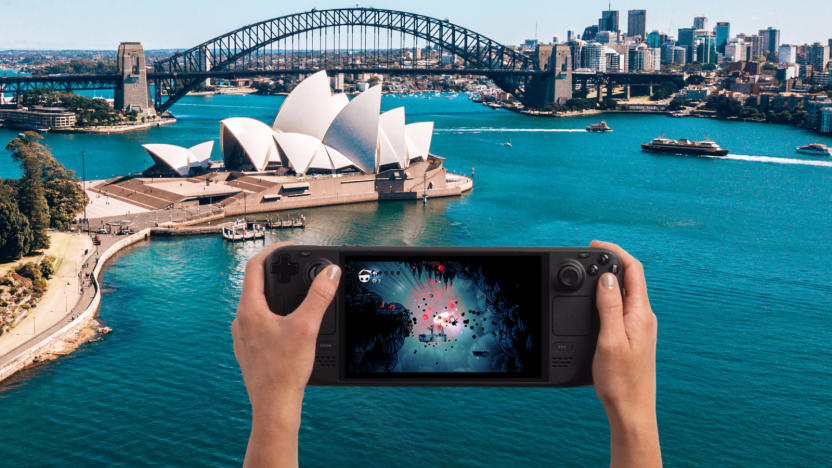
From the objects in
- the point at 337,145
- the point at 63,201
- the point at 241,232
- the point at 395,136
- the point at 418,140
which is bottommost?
the point at 241,232

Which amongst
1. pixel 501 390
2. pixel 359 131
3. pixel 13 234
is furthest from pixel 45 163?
pixel 501 390

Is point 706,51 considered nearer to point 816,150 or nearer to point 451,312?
point 816,150

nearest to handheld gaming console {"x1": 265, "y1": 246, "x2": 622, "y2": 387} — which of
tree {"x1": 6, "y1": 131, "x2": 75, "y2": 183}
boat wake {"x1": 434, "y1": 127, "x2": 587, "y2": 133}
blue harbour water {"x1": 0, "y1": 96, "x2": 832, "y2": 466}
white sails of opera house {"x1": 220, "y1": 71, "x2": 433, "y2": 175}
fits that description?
blue harbour water {"x1": 0, "y1": 96, "x2": 832, "y2": 466}

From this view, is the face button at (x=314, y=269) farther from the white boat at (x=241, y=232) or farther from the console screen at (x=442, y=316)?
the white boat at (x=241, y=232)

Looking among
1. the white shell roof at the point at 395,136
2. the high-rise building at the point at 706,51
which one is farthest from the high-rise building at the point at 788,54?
the white shell roof at the point at 395,136

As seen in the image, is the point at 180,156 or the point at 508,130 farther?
the point at 508,130

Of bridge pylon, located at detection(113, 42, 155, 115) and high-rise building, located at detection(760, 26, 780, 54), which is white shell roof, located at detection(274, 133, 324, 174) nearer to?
bridge pylon, located at detection(113, 42, 155, 115)
